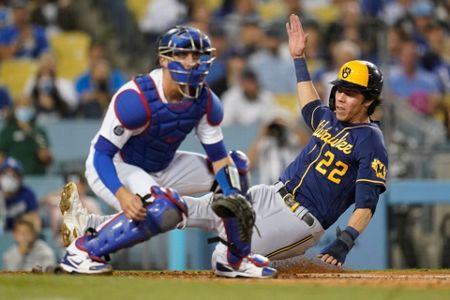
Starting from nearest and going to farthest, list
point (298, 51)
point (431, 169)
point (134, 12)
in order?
point (298, 51) < point (431, 169) < point (134, 12)

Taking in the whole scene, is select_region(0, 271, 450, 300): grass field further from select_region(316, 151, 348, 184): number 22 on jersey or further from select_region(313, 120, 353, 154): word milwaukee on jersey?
select_region(313, 120, 353, 154): word milwaukee on jersey

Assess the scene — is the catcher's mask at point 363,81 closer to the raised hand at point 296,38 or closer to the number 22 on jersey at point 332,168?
the number 22 on jersey at point 332,168

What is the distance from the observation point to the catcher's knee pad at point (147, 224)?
634 centimetres

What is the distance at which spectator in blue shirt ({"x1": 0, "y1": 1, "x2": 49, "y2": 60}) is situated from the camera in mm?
14086

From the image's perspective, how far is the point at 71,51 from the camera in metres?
14.3

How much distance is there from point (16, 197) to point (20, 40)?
3.39 m

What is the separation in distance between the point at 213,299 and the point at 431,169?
6.16m

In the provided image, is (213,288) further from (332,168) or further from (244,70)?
(244,70)

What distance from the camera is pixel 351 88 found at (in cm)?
740

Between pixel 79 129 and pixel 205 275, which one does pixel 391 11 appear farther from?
pixel 205 275

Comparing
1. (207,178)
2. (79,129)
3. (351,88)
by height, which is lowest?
(79,129)

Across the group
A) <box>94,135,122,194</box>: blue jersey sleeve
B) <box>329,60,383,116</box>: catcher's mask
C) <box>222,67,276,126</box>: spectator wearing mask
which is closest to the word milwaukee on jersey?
<box>329,60,383,116</box>: catcher's mask

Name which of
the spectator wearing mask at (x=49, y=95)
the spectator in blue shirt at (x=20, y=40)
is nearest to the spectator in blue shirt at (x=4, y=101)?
the spectator wearing mask at (x=49, y=95)

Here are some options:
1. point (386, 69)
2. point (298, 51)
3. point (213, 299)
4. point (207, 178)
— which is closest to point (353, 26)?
point (386, 69)
